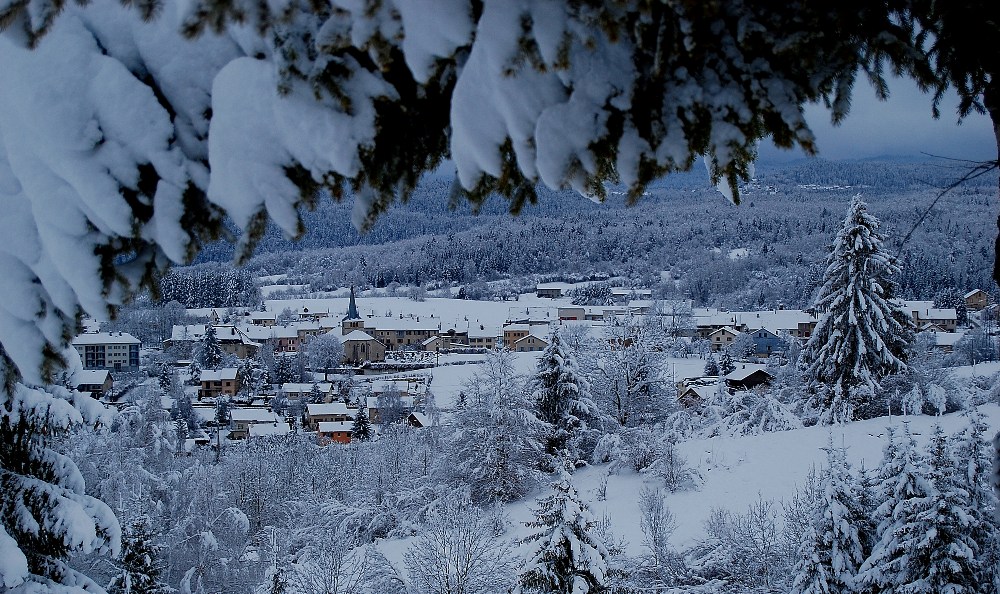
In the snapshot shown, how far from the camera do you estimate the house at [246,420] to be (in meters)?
39.9

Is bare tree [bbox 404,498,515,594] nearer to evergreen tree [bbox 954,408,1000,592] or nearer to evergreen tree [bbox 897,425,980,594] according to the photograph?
evergreen tree [bbox 897,425,980,594]

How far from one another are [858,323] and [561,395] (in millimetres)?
8608

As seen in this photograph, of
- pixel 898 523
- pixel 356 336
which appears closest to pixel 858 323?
pixel 898 523

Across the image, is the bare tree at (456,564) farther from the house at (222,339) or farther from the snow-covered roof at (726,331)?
the snow-covered roof at (726,331)

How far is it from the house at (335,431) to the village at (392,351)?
0.08 meters

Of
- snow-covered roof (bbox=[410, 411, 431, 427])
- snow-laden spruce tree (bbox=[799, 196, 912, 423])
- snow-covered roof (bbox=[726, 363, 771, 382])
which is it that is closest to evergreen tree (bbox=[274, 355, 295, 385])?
snow-covered roof (bbox=[410, 411, 431, 427])

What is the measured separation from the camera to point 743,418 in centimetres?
2067

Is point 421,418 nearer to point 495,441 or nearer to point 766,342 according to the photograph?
point 495,441

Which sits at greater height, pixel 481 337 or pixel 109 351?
pixel 109 351

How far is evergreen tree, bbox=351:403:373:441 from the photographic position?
3869 cm

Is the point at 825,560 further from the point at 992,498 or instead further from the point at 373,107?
A: the point at 373,107

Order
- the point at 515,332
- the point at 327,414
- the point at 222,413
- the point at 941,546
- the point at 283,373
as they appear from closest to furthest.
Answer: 1. the point at 941,546
2. the point at 327,414
3. the point at 222,413
4. the point at 283,373
5. the point at 515,332

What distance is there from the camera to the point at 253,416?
4069cm

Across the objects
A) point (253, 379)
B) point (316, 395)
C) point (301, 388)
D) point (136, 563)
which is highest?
point (136, 563)
